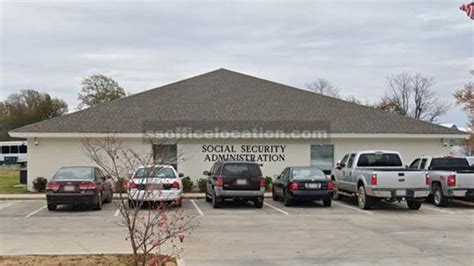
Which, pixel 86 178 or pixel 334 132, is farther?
pixel 334 132

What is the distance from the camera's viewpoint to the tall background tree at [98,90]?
65375mm

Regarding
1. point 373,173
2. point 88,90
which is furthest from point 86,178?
point 88,90

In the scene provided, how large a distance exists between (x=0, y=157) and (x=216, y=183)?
154 ft

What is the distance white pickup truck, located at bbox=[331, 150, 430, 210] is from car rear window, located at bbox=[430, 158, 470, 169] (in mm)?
2051

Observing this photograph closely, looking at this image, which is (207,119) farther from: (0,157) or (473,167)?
(0,157)

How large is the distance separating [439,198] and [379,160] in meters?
2.53

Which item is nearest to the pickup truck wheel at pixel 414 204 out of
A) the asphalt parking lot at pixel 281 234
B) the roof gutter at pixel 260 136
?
the asphalt parking lot at pixel 281 234

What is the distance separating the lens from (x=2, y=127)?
66.2 m

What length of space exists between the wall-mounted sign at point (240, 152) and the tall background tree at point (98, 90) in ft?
133

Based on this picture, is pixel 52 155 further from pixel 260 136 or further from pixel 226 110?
pixel 260 136

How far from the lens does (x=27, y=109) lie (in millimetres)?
64688

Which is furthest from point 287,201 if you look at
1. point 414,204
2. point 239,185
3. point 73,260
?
point 73,260

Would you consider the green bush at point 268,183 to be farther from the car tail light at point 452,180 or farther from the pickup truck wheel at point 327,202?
the car tail light at point 452,180

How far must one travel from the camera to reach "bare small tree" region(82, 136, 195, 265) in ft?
28.0
